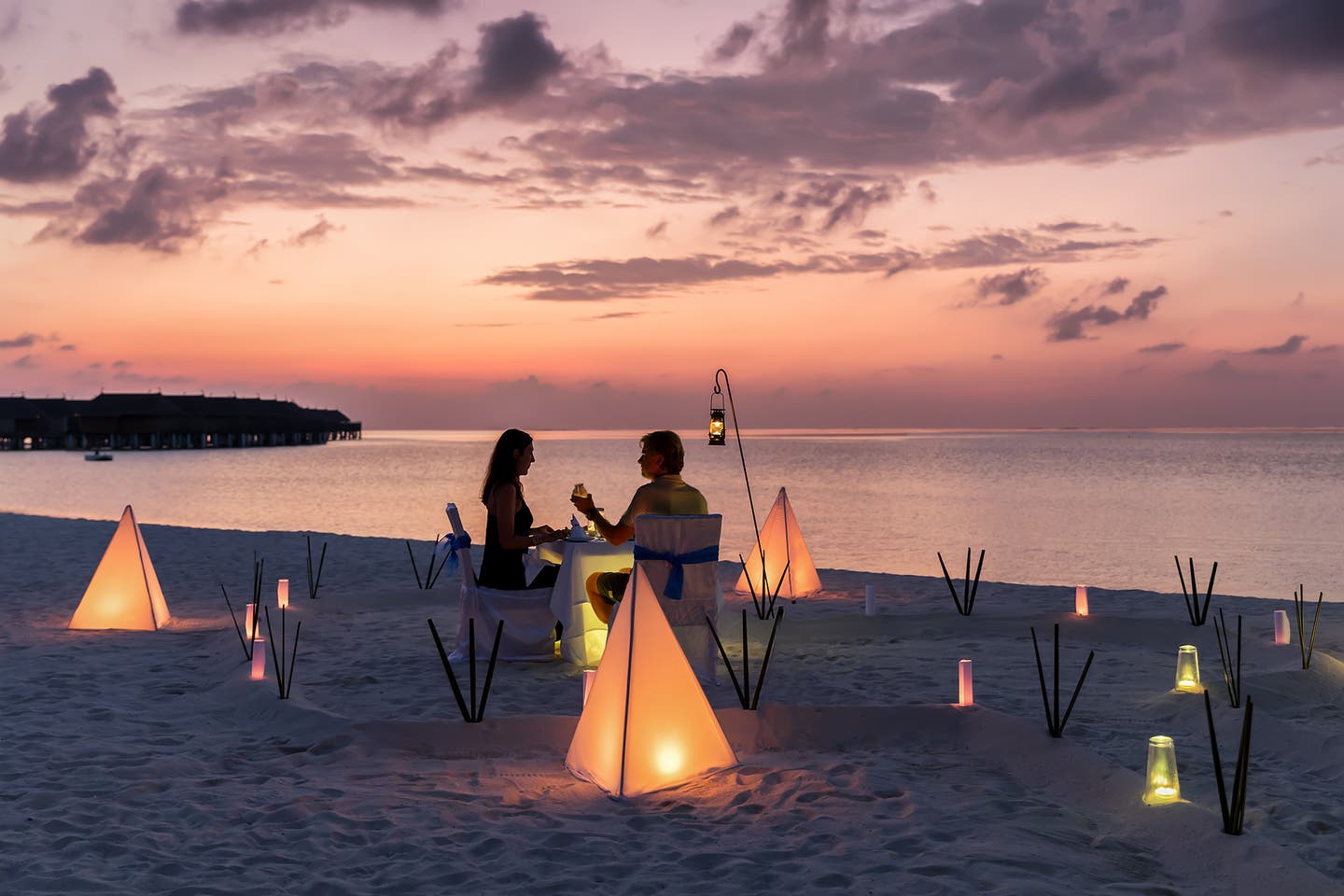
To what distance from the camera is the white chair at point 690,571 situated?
22.8 feet

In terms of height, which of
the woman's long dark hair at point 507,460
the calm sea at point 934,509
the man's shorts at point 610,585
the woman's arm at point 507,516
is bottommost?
the calm sea at point 934,509

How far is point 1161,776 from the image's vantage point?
441cm

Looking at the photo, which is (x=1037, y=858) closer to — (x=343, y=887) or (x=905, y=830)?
(x=905, y=830)

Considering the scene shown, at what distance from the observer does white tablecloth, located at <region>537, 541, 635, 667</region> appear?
7.30 meters

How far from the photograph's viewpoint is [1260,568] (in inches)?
846

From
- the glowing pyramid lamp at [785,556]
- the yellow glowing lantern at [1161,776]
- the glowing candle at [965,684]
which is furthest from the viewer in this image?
the glowing pyramid lamp at [785,556]

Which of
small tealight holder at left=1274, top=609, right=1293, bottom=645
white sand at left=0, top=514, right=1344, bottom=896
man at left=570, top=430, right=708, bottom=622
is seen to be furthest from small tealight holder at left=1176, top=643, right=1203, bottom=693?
man at left=570, top=430, right=708, bottom=622

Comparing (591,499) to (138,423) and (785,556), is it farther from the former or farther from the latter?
(138,423)

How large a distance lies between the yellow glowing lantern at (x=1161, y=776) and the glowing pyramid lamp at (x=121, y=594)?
7942 mm

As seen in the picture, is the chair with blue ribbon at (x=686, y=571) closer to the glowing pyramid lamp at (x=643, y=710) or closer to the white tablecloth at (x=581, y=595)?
the white tablecloth at (x=581, y=595)

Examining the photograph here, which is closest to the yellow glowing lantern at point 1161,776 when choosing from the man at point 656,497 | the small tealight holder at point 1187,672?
the small tealight holder at point 1187,672

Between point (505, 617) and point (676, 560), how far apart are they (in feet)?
4.53

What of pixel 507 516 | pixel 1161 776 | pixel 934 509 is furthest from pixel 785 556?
pixel 934 509

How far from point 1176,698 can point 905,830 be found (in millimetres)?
2950
